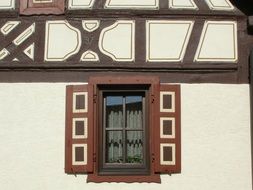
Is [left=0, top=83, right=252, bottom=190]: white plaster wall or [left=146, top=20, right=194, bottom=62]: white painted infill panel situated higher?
[left=146, top=20, right=194, bottom=62]: white painted infill panel

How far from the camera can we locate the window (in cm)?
778

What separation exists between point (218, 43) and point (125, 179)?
2.17 m

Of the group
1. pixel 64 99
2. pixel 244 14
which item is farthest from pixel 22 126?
pixel 244 14

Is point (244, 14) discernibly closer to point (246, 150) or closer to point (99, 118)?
point (246, 150)

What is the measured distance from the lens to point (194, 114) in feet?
25.9

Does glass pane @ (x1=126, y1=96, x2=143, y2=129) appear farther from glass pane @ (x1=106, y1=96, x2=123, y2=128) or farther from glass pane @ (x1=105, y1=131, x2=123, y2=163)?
glass pane @ (x1=105, y1=131, x2=123, y2=163)

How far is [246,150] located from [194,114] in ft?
2.66

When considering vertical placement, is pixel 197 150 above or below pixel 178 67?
below

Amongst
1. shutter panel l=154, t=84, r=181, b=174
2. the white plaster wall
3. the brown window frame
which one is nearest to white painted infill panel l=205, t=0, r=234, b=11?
the white plaster wall

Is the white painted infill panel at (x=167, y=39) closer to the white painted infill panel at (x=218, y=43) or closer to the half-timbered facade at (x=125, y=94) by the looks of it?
the half-timbered facade at (x=125, y=94)

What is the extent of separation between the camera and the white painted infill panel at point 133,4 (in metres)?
8.14

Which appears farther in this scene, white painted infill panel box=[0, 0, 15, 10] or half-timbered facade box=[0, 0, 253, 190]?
white painted infill panel box=[0, 0, 15, 10]

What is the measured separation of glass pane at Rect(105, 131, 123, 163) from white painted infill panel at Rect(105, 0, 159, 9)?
170 cm

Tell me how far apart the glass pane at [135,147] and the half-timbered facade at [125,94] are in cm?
1
